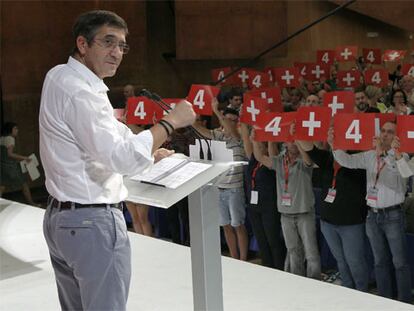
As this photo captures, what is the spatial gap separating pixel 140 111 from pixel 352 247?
8.43 feet

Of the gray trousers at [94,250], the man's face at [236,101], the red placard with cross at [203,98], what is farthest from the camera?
the man's face at [236,101]

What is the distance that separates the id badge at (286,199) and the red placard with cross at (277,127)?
423 mm

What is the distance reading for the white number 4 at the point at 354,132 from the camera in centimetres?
490

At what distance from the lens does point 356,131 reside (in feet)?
16.1

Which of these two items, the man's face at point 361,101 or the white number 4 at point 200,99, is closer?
the white number 4 at point 200,99

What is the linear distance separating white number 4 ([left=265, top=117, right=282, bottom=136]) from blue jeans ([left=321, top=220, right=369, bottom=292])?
2.65 feet

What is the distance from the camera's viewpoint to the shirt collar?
7.61ft

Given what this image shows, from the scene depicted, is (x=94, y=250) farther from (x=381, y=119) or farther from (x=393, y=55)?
(x=393, y=55)

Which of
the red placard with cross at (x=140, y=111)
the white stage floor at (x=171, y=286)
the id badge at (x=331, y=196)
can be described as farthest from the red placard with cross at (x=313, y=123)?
the red placard with cross at (x=140, y=111)

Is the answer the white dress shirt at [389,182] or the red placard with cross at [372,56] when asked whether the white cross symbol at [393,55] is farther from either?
the white dress shirt at [389,182]

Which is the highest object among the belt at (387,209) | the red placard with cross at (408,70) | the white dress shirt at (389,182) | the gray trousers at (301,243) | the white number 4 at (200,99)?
the red placard with cross at (408,70)

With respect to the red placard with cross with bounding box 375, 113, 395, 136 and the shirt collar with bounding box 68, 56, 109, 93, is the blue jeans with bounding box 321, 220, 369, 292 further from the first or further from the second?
the shirt collar with bounding box 68, 56, 109, 93

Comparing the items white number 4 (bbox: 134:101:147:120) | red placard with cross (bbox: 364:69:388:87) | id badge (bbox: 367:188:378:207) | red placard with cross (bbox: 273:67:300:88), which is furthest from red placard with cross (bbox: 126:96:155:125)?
red placard with cross (bbox: 364:69:388:87)

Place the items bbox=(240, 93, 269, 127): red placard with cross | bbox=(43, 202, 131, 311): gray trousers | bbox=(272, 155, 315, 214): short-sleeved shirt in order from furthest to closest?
bbox=(240, 93, 269, 127): red placard with cross → bbox=(272, 155, 315, 214): short-sleeved shirt → bbox=(43, 202, 131, 311): gray trousers
